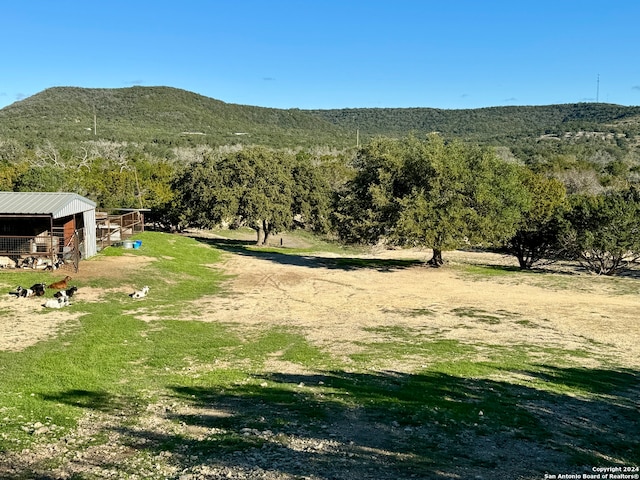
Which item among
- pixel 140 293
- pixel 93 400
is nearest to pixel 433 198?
pixel 140 293

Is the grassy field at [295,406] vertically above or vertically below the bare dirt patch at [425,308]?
above

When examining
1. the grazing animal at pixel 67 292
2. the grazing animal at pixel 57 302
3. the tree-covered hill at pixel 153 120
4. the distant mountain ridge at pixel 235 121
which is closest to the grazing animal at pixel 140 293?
the grazing animal at pixel 67 292

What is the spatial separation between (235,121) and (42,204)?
11477cm

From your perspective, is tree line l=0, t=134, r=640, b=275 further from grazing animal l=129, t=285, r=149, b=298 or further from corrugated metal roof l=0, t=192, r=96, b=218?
corrugated metal roof l=0, t=192, r=96, b=218

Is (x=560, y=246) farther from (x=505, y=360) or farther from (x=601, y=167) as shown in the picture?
(x=601, y=167)

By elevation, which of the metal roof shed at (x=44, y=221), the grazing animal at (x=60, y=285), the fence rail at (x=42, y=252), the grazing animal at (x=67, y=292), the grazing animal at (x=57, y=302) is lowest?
A: the grazing animal at (x=57, y=302)

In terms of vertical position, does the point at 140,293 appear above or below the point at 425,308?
above

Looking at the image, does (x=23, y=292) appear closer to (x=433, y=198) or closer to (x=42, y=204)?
(x=42, y=204)

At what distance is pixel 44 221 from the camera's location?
25422mm

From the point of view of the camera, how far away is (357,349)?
13.6 metres

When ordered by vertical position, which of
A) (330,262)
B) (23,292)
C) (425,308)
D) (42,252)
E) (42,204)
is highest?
(42,204)

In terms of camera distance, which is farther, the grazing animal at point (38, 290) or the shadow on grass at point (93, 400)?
the grazing animal at point (38, 290)

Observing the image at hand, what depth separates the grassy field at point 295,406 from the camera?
7.01m

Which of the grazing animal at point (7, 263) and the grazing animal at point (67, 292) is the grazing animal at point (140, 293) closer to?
the grazing animal at point (67, 292)
